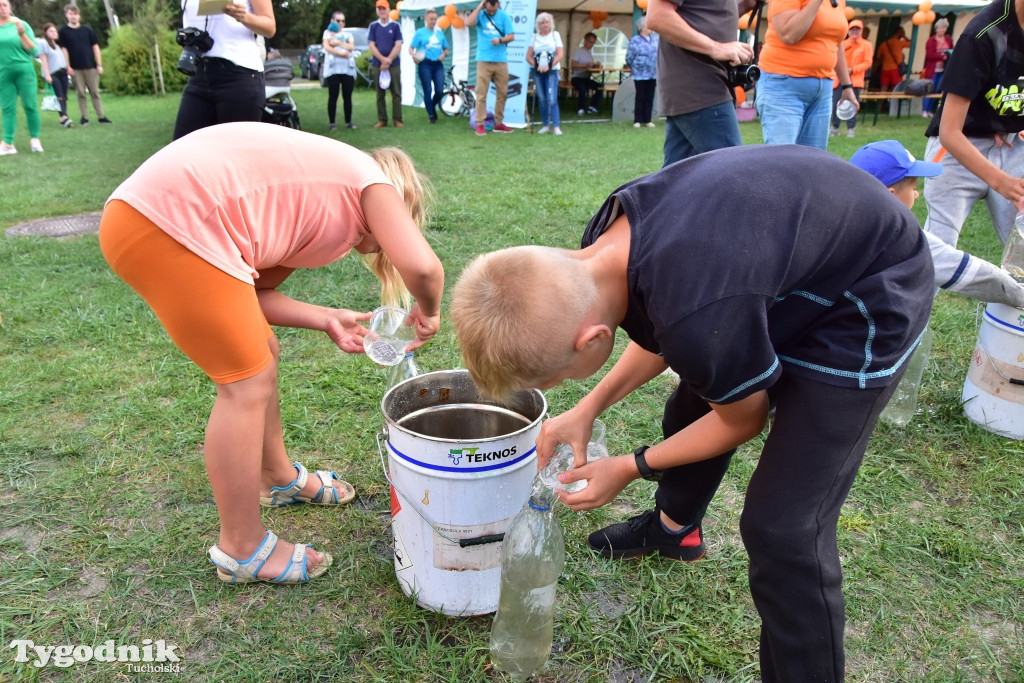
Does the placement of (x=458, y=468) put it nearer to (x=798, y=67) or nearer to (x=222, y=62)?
(x=222, y=62)

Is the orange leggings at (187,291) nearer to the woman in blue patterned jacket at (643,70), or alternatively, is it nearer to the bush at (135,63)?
the woman in blue patterned jacket at (643,70)

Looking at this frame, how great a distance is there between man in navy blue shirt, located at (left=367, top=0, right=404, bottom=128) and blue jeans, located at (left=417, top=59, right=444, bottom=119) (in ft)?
2.50

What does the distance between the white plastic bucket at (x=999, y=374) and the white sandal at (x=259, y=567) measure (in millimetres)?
2695

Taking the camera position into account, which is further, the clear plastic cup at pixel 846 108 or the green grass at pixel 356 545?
the clear plastic cup at pixel 846 108

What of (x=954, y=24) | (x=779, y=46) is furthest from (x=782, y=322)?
(x=954, y=24)

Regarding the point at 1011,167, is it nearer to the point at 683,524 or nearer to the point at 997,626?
the point at 997,626

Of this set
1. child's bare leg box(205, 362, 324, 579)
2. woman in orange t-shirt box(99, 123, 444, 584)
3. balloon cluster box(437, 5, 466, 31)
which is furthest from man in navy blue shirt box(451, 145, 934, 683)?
balloon cluster box(437, 5, 466, 31)

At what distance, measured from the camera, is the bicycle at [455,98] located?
14.3 meters

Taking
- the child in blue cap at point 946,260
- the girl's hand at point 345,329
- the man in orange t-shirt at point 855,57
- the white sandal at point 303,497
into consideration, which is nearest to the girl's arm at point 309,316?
the girl's hand at point 345,329

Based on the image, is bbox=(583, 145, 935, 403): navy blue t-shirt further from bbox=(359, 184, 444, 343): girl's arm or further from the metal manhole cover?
the metal manhole cover

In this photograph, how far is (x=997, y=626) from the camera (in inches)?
78.1

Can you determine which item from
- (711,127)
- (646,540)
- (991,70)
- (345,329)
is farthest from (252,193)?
(991,70)

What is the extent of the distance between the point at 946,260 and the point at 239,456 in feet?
8.25

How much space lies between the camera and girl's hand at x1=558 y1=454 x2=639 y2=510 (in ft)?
5.23
